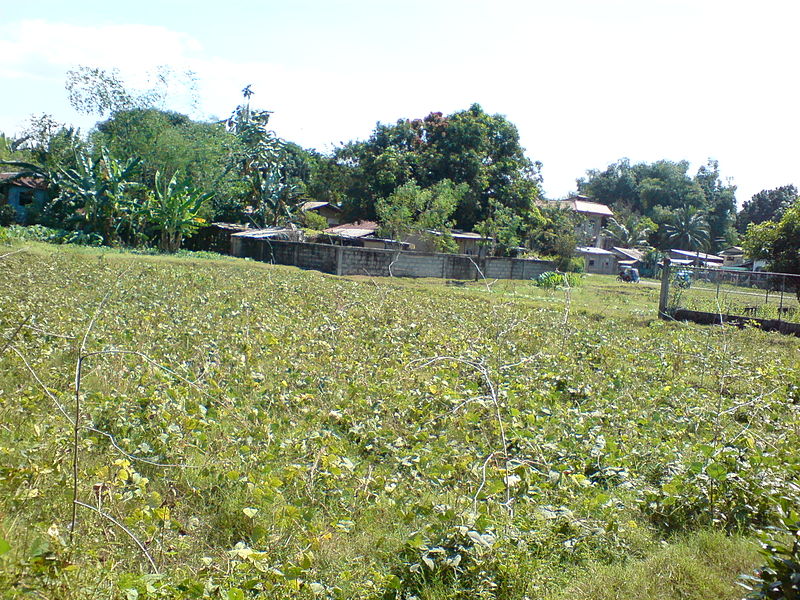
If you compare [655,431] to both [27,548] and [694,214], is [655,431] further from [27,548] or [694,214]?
[694,214]

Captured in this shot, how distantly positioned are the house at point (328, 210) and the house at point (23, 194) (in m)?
18.2

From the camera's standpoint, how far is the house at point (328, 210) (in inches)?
2045

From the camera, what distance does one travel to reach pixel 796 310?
677 inches

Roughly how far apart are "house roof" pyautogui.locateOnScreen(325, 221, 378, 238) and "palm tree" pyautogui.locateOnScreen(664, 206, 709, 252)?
3324 cm

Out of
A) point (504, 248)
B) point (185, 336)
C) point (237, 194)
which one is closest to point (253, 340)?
point (185, 336)

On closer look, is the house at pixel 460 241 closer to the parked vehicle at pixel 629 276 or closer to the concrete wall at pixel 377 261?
the concrete wall at pixel 377 261

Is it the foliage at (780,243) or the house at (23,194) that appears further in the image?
the house at (23,194)

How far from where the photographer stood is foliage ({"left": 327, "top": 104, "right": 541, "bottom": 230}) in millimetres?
40844

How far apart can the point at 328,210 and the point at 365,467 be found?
48.2m

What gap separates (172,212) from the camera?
1230 inches

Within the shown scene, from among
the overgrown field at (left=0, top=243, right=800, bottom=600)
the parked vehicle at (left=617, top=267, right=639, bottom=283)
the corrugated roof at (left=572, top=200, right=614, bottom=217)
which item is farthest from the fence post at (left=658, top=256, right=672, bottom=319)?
the corrugated roof at (left=572, top=200, right=614, bottom=217)

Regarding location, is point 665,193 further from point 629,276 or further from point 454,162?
point 454,162

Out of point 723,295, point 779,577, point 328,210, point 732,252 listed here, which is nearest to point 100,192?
point 328,210

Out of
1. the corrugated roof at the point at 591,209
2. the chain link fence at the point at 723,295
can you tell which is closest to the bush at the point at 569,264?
the corrugated roof at the point at 591,209
